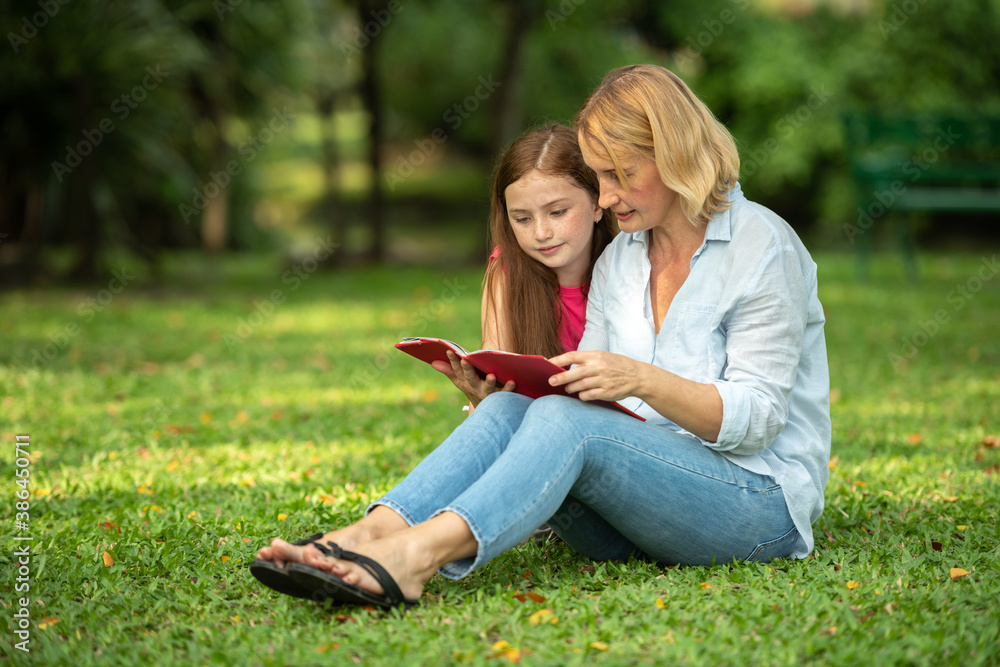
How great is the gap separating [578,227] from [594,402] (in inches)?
26.0

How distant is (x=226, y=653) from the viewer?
2199 mm

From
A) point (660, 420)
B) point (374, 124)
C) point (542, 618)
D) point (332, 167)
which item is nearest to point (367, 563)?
point (542, 618)

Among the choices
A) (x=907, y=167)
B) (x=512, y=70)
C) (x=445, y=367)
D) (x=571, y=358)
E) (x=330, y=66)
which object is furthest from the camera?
(x=330, y=66)

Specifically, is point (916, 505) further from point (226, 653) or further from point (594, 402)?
point (226, 653)

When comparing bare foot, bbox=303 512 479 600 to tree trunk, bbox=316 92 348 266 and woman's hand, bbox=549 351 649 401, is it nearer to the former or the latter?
woman's hand, bbox=549 351 649 401

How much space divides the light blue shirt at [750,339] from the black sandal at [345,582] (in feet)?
2.65

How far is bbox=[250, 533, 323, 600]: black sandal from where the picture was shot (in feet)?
7.36

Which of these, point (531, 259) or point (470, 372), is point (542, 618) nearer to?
point (470, 372)

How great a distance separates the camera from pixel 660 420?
102 inches

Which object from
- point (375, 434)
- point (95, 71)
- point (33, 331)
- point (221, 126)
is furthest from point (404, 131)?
point (375, 434)

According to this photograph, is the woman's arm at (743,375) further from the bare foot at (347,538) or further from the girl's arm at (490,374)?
the bare foot at (347,538)

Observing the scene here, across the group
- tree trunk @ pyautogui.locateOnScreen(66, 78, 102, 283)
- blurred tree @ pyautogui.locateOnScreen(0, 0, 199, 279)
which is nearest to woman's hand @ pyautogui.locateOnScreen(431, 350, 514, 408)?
blurred tree @ pyautogui.locateOnScreen(0, 0, 199, 279)

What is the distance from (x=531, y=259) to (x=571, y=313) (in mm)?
229

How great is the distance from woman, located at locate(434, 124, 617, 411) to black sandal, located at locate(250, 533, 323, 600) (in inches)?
28.8
